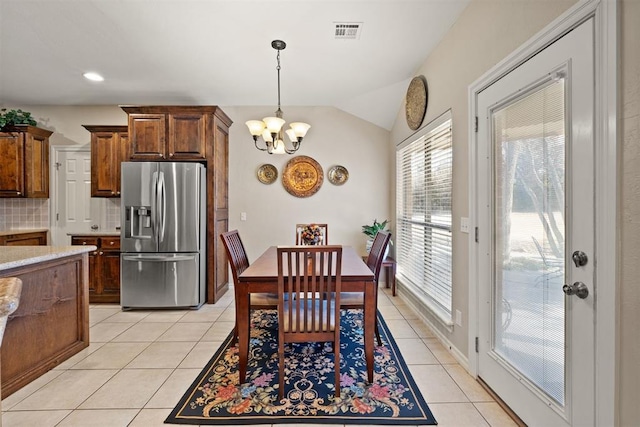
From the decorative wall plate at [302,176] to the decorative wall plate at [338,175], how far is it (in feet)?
0.48

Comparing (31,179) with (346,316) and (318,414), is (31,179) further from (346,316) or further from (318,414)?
(318,414)

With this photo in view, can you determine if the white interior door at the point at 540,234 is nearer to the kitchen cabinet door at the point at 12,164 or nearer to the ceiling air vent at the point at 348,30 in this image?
the ceiling air vent at the point at 348,30

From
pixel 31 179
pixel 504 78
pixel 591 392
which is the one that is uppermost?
pixel 504 78

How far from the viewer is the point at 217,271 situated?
399 cm

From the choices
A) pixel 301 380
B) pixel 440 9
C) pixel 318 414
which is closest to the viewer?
pixel 318 414

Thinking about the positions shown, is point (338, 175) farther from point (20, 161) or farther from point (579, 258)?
point (20, 161)

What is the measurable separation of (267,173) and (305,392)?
3130 millimetres

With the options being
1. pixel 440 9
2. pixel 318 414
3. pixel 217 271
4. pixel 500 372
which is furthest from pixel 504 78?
pixel 217 271

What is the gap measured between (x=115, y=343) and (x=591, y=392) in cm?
344

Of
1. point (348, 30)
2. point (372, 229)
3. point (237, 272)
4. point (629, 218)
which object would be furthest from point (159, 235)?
point (629, 218)

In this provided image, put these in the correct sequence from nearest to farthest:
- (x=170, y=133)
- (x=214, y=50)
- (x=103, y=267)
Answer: (x=214, y=50), (x=170, y=133), (x=103, y=267)

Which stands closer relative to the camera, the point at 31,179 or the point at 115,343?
the point at 115,343

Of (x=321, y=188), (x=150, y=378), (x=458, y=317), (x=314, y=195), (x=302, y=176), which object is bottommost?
(x=150, y=378)

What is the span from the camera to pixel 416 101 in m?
3.27
